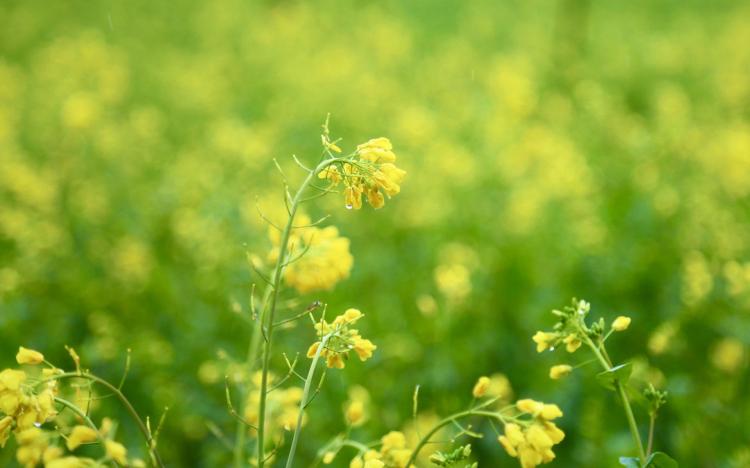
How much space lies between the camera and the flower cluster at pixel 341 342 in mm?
1215

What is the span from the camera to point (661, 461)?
3.92 feet

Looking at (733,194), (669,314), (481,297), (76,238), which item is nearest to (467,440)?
(481,297)

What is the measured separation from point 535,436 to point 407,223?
3.38 m

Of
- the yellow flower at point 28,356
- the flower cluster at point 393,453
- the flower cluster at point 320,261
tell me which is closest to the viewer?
the yellow flower at point 28,356

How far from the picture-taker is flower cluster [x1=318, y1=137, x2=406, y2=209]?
122 cm

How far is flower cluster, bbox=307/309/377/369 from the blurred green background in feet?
3.44

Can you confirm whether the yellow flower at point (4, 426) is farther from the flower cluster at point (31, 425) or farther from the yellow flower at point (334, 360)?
the yellow flower at point (334, 360)

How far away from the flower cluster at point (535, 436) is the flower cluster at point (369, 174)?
405 mm

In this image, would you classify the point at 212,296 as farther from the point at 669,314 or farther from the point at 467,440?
the point at 669,314

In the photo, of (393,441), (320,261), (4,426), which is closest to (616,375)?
(393,441)

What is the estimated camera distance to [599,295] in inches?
126

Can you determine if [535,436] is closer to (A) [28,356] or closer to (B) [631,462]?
(B) [631,462]

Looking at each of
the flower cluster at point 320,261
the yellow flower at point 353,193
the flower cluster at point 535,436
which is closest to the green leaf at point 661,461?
the flower cluster at point 535,436

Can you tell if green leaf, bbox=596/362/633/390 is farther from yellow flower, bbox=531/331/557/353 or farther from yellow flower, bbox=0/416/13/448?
yellow flower, bbox=0/416/13/448
